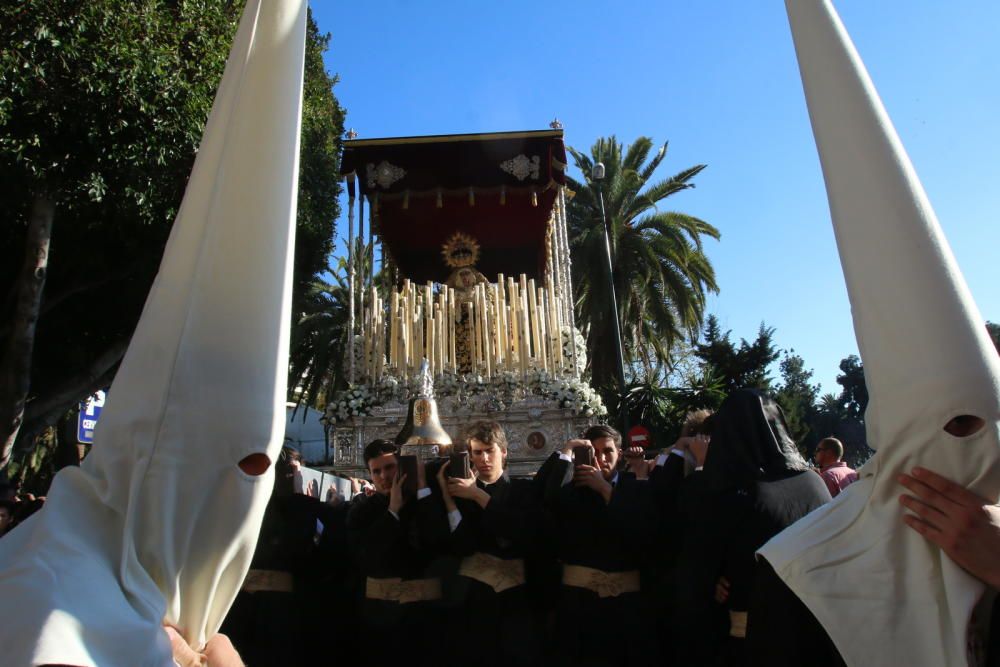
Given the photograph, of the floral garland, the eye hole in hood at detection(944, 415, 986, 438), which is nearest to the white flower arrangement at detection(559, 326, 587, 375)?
the floral garland

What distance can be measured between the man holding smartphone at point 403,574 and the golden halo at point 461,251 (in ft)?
33.8

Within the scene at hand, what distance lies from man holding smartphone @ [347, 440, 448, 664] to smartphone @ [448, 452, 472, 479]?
0.23 m

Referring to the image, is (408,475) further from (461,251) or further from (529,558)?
(461,251)

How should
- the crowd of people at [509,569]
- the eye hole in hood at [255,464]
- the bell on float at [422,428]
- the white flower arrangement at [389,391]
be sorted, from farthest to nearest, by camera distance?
the white flower arrangement at [389,391] → the bell on float at [422,428] → the crowd of people at [509,569] → the eye hole in hood at [255,464]

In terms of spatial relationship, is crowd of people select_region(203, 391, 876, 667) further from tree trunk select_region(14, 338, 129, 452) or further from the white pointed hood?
tree trunk select_region(14, 338, 129, 452)

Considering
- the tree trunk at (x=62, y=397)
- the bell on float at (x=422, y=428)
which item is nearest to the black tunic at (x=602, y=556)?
the bell on float at (x=422, y=428)

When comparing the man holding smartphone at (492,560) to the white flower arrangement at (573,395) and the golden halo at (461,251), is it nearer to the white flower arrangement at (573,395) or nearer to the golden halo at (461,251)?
the white flower arrangement at (573,395)

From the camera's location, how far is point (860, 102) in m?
2.10

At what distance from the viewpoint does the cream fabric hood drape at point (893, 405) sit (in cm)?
180

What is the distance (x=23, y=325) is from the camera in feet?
31.0

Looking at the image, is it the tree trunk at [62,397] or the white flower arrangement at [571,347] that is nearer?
the tree trunk at [62,397]

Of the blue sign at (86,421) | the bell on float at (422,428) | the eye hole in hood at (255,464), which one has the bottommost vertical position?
the eye hole in hood at (255,464)

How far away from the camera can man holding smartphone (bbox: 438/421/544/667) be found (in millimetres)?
3979

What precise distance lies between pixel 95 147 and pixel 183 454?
8.47 m
